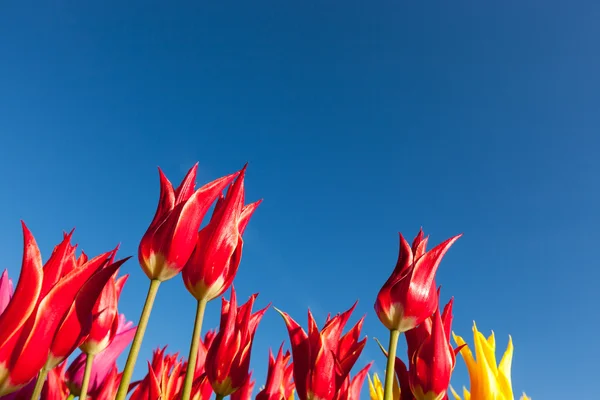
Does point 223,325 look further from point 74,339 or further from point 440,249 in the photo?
point 440,249

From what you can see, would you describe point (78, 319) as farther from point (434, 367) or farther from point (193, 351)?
point (434, 367)

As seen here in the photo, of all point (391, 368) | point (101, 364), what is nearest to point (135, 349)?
point (391, 368)

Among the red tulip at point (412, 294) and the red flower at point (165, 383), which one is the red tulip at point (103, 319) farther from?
the red tulip at point (412, 294)

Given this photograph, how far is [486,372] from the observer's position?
5.83 ft

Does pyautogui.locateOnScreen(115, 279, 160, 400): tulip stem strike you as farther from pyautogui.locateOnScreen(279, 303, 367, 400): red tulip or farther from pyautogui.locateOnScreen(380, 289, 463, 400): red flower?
pyautogui.locateOnScreen(380, 289, 463, 400): red flower

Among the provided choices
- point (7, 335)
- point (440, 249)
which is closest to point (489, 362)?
point (440, 249)

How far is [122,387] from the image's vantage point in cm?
117

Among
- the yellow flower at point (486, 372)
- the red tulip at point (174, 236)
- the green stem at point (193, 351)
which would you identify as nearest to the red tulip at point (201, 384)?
the green stem at point (193, 351)

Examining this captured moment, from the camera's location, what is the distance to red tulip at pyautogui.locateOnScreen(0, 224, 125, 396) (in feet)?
3.55

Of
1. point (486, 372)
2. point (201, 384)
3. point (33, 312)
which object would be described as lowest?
point (33, 312)

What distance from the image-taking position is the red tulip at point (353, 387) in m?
1.63

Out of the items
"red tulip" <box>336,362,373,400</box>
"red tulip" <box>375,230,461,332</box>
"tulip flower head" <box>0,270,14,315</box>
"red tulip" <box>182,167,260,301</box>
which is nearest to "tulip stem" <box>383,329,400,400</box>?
"red tulip" <box>375,230,461,332</box>

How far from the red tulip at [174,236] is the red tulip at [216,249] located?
51mm

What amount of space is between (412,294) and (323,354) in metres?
0.32
